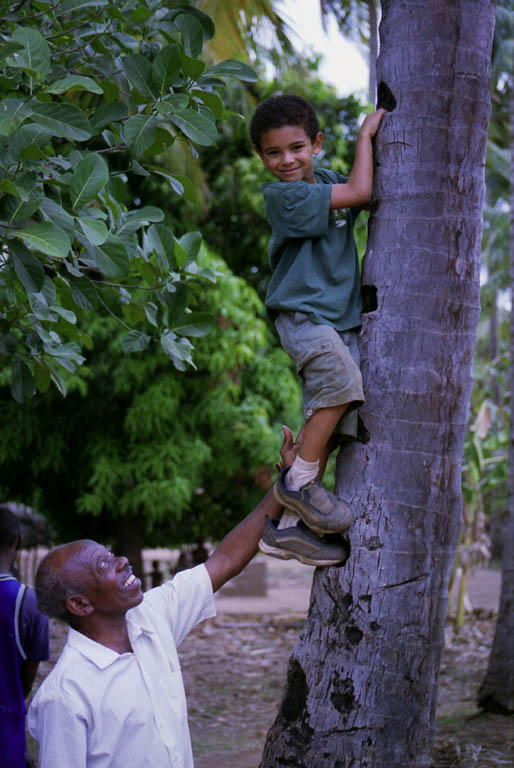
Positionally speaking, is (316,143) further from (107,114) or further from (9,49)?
(9,49)

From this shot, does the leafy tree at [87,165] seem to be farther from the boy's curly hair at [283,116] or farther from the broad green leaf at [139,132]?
the boy's curly hair at [283,116]

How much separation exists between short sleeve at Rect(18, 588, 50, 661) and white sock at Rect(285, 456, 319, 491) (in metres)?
1.75

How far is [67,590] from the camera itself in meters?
2.46

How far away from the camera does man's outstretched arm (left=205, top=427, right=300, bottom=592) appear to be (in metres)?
2.82

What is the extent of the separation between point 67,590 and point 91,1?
1927 millimetres

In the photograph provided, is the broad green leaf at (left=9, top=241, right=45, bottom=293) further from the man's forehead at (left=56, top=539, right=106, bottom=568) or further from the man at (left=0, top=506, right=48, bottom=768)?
the man at (left=0, top=506, right=48, bottom=768)

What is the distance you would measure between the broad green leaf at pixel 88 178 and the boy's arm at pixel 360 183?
72cm

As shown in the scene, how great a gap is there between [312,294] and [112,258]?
26.9 inches

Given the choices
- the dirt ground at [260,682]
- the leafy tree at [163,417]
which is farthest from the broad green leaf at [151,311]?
the leafy tree at [163,417]

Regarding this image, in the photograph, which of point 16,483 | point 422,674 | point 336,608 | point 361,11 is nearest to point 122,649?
point 336,608

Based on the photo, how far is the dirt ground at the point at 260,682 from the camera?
19.2 ft

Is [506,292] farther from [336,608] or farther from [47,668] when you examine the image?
[336,608]

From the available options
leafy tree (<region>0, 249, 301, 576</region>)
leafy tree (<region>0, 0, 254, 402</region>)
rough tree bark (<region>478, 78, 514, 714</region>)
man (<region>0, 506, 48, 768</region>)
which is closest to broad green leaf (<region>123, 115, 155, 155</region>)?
leafy tree (<region>0, 0, 254, 402</region>)

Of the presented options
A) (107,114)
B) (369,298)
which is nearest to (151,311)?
(107,114)
